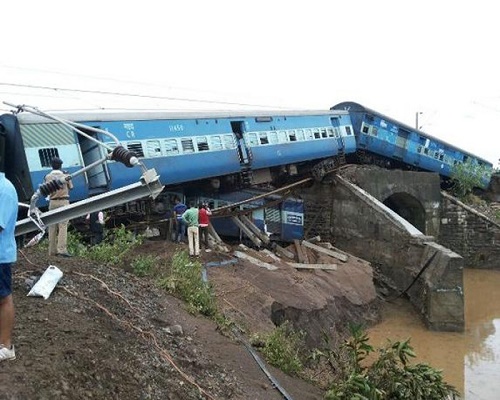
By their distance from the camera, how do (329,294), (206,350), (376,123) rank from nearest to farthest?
(206,350) < (329,294) < (376,123)

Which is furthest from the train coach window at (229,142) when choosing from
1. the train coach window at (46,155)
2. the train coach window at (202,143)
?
the train coach window at (46,155)

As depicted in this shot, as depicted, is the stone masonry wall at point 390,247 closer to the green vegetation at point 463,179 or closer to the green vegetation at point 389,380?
the green vegetation at point 389,380

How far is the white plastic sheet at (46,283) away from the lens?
16.8 ft

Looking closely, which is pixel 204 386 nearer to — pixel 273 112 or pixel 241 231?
pixel 241 231

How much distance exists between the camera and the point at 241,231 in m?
18.2

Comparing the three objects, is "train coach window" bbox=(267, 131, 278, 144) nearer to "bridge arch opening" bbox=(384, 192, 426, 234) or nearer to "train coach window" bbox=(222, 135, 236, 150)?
"train coach window" bbox=(222, 135, 236, 150)

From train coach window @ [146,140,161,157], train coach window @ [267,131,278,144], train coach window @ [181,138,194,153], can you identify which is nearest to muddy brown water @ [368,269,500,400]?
train coach window @ [267,131,278,144]

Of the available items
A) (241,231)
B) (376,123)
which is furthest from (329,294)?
(376,123)

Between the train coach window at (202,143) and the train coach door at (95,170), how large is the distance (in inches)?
140

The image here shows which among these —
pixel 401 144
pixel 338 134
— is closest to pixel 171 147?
pixel 338 134

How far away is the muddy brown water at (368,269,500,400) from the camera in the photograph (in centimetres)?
1238

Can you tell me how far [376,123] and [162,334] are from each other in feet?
68.6

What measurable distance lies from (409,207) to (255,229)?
11.0m

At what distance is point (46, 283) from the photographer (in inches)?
207
